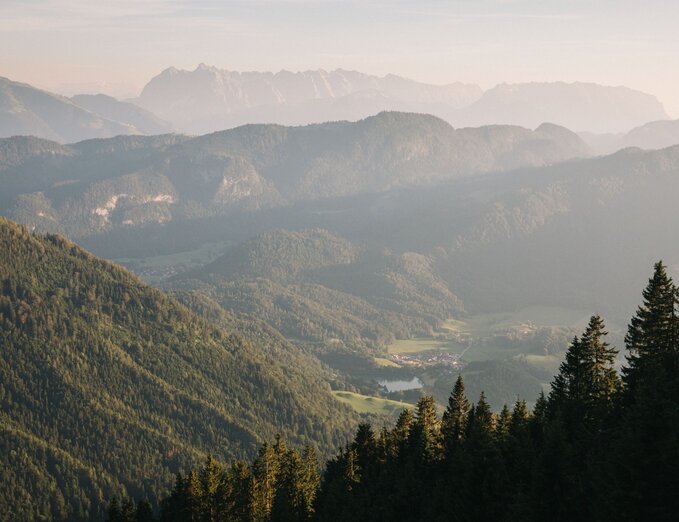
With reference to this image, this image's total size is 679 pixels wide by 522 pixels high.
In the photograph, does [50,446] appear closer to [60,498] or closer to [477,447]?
[60,498]

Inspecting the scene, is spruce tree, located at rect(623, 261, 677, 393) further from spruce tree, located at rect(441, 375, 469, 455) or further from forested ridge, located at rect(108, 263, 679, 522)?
spruce tree, located at rect(441, 375, 469, 455)

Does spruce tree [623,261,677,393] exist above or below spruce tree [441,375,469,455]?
above

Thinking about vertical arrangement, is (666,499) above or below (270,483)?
above

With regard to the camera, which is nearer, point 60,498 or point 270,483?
point 270,483

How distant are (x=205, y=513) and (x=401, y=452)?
2609cm

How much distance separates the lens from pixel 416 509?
67688mm

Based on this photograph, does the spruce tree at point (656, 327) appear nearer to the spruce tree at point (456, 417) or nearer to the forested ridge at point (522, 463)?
the forested ridge at point (522, 463)

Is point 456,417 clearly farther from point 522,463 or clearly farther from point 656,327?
point 522,463

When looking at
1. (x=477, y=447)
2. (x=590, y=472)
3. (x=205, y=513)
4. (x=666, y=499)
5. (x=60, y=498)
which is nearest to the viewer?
(x=666, y=499)

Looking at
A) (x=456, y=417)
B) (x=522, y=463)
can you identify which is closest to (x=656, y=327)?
(x=522, y=463)

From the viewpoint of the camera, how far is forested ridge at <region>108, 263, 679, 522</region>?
4381 centimetres

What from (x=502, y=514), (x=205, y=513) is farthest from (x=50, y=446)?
(x=502, y=514)

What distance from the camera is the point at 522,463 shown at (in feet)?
183

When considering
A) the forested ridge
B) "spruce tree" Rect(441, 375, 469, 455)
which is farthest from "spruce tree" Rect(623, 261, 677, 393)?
"spruce tree" Rect(441, 375, 469, 455)
